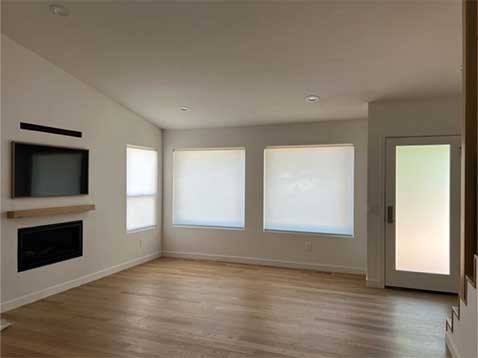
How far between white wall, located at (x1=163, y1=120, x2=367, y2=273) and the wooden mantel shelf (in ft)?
6.85

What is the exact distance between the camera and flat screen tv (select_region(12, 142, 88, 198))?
3.84 metres

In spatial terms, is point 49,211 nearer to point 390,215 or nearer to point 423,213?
point 390,215

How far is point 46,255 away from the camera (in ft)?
13.9

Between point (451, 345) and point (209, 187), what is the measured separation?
4331 millimetres

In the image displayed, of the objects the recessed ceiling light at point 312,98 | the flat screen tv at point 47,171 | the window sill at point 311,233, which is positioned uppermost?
the recessed ceiling light at point 312,98

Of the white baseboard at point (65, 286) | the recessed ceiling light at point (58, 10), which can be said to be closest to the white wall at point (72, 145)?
the white baseboard at point (65, 286)

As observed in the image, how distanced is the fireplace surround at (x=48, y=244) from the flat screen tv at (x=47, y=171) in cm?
42

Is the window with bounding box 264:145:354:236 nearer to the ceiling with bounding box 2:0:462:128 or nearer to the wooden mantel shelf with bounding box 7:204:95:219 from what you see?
the ceiling with bounding box 2:0:462:128

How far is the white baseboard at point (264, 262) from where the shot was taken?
17.9ft

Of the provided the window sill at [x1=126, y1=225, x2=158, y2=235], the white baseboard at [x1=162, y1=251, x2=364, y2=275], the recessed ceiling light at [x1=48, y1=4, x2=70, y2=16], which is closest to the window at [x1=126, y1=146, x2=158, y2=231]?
the window sill at [x1=126, y1=225, x2=158, y2=235]

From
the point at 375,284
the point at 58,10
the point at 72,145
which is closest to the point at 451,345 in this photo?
the point at 375,284

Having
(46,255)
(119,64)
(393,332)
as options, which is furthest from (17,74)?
(393,332)

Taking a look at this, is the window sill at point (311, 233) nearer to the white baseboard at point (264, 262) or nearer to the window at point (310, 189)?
the window at point (310, 189)

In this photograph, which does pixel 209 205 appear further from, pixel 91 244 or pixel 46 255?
pixel 46 255
